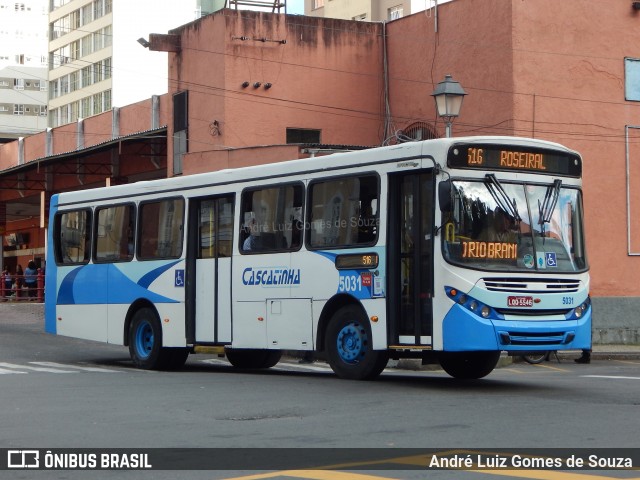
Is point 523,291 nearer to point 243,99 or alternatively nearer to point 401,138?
point 401,138

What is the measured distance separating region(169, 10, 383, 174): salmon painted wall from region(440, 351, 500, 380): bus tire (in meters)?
16.9

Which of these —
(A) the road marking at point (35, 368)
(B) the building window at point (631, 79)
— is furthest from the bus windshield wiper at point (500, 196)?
(B) the building window at point (631, 79)

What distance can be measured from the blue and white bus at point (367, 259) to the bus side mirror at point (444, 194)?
0.02m

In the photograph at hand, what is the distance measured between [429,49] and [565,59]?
399cm

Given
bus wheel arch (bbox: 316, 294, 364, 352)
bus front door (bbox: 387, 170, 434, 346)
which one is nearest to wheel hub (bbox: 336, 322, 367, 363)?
bus wheel arch (bbox: 316, 294, 364, 352)

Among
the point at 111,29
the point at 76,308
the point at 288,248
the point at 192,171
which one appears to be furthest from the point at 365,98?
the point at 111,29

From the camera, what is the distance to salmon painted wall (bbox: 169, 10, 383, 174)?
33406 millimetres

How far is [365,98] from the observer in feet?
115

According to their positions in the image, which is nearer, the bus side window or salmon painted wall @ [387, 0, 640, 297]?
the bus side window

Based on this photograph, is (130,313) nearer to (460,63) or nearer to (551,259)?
(551,259)

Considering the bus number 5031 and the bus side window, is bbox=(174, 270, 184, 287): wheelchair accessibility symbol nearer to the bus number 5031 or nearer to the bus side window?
the bus side window

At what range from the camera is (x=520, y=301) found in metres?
15.1

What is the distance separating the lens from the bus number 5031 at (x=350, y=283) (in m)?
16.4

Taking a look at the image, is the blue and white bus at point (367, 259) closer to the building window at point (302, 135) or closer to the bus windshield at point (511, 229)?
the bus windshield at point (511, 229)
